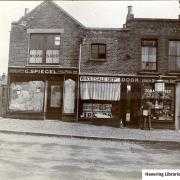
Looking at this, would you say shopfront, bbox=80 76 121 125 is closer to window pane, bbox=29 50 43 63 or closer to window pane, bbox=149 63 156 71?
window pane, bbox=149 63 156 71

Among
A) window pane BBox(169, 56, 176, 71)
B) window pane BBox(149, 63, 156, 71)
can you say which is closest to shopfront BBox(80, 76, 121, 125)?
window pane BBox(149, 63, 156, 71)

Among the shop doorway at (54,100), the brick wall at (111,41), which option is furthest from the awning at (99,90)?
the shop doorway at (54,100)

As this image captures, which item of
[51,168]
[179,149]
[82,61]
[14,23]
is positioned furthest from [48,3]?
[51,168]

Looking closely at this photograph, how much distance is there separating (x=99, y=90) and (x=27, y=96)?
4.32m

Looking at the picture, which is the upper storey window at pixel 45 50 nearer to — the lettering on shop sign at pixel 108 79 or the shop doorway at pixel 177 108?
the lettering on shop sign at pixel 108 79

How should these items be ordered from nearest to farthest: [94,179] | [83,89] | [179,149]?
1. [94,179]
2. [179,149]
3. [83,89]

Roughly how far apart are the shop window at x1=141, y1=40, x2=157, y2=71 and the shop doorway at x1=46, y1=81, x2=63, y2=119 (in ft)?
16.8

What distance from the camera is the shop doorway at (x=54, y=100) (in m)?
21.1

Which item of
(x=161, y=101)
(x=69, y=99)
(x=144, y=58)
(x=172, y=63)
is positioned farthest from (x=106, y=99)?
(x=172, y=63)

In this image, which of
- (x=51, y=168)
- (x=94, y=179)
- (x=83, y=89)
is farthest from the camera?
(x=83, y=89)

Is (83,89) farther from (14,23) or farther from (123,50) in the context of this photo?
(14,23)

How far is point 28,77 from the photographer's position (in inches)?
842

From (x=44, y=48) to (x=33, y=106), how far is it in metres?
3.53

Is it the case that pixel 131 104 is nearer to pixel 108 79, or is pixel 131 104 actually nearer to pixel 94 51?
pixel 108 79
